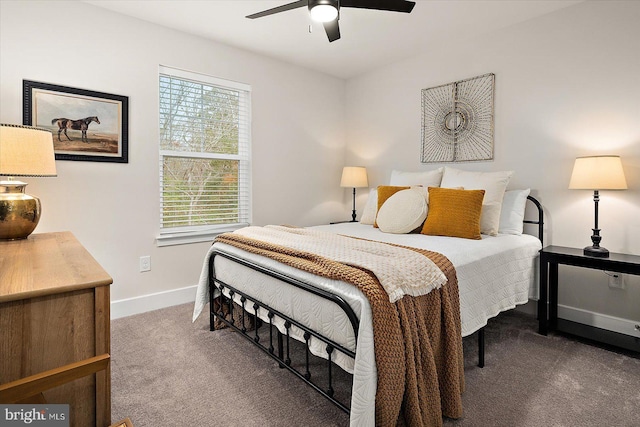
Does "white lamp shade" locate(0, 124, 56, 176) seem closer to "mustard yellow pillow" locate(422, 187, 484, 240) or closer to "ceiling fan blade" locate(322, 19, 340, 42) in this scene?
"ceiling fan blade" locate(322, 19, 340, 42)

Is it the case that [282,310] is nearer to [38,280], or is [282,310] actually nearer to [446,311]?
[446,311]

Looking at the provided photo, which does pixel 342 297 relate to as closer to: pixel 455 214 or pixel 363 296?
pixel 363 296

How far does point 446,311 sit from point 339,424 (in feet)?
2.34

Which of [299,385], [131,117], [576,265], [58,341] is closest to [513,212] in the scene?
[576,265]

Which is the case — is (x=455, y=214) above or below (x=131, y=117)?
below

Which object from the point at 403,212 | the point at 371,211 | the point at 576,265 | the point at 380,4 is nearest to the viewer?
the point at 380,4

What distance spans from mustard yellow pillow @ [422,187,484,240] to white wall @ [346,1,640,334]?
0.80 metres

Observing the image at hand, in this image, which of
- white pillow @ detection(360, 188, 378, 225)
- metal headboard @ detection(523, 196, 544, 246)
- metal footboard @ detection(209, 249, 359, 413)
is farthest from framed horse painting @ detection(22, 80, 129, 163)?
metal headboard @ detection(523, 196, 544, 246)

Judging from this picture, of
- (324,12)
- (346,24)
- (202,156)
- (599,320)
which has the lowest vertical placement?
(599,320)

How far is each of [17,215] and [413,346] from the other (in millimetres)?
2116

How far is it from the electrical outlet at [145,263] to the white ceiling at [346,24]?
2.05 metres

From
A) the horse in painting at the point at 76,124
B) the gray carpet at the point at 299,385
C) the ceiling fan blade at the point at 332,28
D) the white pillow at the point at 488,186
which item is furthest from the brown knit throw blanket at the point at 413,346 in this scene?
the horse in painting at the point at 76,124

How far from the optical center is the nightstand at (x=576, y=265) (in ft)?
7.25

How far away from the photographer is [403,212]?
8.98ft
